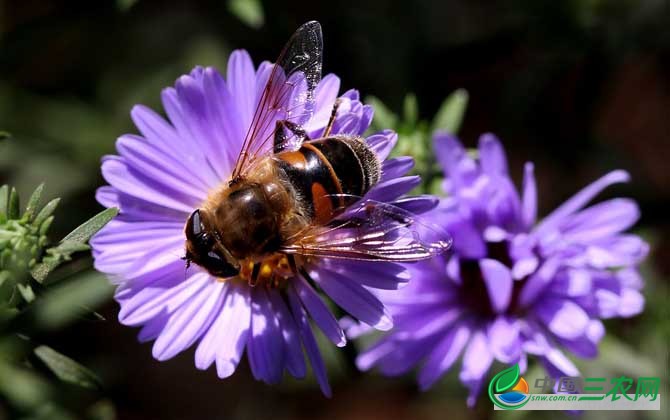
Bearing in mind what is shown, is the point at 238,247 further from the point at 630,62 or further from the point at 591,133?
the point at 630,62

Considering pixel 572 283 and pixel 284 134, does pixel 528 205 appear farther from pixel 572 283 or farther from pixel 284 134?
pixel 284 134

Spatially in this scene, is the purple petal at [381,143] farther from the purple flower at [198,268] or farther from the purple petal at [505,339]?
the purple petal at [505,339]

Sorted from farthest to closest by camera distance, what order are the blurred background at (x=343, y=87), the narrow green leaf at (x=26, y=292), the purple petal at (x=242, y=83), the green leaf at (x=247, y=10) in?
the blurred background at (x=343, y=87) < the green leaf at (x=247, y=10) < the purple petal at (x=242, y=83) < the narrow green leaf at (x=26, y=292)

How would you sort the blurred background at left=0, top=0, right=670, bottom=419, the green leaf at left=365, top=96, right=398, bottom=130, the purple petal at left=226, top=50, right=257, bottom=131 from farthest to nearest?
1. the blurred background at left=0, top=0, right=670, bottom=419
2. the green leaf at left=365, top=96, right=398, bottom=130
3. the purple petal at left=226, top=50, right=257, bottom=131

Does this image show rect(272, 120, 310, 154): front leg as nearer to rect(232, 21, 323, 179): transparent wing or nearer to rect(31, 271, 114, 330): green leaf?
rect(232, 21, 323, 179): transparent wing

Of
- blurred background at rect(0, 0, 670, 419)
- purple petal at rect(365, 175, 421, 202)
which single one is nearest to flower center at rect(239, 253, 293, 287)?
purple petal at rect(365, 175, 421, 202)

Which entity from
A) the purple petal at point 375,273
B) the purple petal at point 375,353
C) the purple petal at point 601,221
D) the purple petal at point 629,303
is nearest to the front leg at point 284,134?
the purple petal at point 375,273
